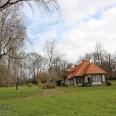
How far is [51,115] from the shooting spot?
8.69m

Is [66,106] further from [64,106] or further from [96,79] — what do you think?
[96,79]

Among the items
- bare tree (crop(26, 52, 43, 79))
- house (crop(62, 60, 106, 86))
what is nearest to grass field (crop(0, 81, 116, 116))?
house (crop(62, 60, 106, 86))

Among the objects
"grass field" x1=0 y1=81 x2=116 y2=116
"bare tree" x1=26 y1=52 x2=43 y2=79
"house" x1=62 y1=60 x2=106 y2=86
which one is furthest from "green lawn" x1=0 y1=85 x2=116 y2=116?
"bare tree" x1=26 y1=52 x2=43 y2=79

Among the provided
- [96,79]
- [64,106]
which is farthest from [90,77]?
[64,106]

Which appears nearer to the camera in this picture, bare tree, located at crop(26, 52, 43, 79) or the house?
the house

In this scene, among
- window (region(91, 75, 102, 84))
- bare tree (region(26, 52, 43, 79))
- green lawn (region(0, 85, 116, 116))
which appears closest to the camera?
green lawn (region(0, 85, 116, 116))

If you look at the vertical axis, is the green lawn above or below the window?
below

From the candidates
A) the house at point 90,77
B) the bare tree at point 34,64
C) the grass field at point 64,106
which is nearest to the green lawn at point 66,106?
the grass field at point 64,106

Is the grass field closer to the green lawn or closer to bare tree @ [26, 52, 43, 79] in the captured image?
the green lawn

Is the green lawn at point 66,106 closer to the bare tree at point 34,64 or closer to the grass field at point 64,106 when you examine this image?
the grass field at point 64,106

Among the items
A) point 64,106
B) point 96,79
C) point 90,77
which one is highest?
point 90,77

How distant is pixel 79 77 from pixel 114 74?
77.0 feet

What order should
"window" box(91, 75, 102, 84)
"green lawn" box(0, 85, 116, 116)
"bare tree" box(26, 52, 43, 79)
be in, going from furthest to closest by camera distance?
"bare tree" box(26, 52, 43, 79) < "window" box(91, 75, 102, 84) < "green lawn" box(0, 85, 116, 116)

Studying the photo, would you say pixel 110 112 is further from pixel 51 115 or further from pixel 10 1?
pixel 10 1
